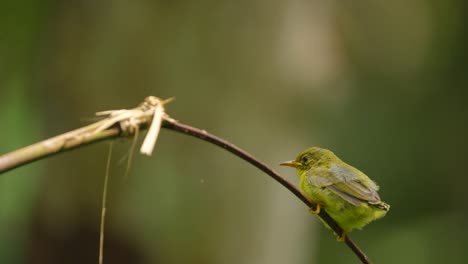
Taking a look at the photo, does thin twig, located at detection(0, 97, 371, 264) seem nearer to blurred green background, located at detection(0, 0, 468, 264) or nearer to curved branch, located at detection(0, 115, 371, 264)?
curved branch, located at detection(0, 115, 371, 264)

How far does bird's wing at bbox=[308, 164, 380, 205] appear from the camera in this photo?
3117 millimetres

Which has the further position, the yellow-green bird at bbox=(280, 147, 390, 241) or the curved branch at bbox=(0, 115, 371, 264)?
the yellow-green bird at bbox=(280, 147, 390, 241)

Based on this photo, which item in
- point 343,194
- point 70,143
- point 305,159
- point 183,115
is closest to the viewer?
point 70,143

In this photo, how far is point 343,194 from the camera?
3.13 m

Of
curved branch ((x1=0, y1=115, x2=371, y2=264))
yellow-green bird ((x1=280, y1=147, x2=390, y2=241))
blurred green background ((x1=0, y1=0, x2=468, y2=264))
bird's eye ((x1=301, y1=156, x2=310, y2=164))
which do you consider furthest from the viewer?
blurred green background ((x1=0, y1=0, x2=468, y2=264))

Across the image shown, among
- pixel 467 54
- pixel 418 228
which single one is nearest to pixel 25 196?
pixel 418 228

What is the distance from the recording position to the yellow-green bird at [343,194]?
10.1 feet

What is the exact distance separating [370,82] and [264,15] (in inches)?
124

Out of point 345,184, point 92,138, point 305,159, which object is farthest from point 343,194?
point 92,138

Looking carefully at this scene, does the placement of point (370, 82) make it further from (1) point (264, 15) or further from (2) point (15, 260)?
(2) point (15, 260)

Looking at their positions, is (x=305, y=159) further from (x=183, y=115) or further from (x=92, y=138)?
(x=183, y=115)

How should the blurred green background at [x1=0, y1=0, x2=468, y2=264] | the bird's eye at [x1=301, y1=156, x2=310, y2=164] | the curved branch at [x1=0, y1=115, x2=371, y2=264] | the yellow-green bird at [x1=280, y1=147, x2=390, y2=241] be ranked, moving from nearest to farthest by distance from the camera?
the curved branch at [x1=0, y1=115, x2=371, y2=264] → the yellow-green bird at [x1=280, y1=147, x2=390, y2=241] → the bird's eye at [x1=301, y1=156, x2=310, y2=164] → the blurred green background at [x1=0, y1=0, x2=468, y2=264]

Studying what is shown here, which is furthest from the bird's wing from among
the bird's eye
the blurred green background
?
the blurred green background

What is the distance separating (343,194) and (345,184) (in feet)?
0.26
